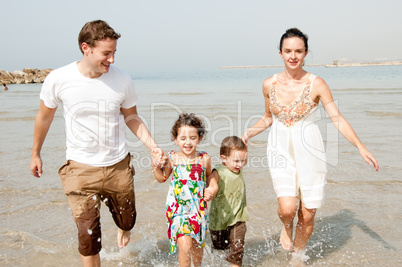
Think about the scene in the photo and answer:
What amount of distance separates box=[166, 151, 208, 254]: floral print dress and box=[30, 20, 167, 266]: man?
32cm

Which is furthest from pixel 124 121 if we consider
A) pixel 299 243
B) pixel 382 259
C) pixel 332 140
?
pixel 332 140

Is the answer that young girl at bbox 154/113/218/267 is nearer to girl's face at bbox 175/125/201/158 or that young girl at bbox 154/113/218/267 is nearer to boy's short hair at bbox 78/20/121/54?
girl's face at bbox 175/125/201/158

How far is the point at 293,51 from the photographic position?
3748 mm

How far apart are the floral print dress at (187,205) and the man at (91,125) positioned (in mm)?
321

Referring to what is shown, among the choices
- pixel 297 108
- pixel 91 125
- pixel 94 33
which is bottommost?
pixel 91 125

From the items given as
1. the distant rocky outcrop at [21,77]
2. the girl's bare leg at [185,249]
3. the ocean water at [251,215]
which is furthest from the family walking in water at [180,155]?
the distant rocky outcrop at [21,77]

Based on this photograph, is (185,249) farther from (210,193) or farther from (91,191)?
(91,191)

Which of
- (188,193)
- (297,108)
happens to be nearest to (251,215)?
(297,108)

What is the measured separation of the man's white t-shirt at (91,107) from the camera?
11.0ft

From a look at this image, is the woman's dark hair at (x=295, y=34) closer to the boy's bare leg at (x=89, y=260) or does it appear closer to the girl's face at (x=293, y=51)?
the girl's face at (x=293, y=51)

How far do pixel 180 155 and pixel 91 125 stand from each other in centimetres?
82

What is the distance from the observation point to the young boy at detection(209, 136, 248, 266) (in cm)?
378

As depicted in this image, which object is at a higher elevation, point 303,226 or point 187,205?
point 187,205

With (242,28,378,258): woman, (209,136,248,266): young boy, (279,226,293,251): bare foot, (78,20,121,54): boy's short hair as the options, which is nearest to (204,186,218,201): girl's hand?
(209,136,248,266): young boy
